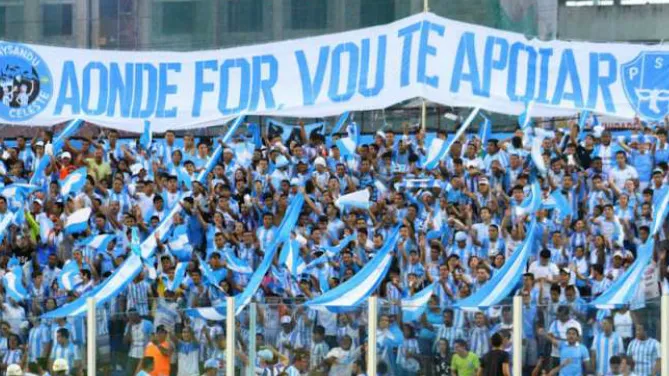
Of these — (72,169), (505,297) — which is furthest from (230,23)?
(505,297)

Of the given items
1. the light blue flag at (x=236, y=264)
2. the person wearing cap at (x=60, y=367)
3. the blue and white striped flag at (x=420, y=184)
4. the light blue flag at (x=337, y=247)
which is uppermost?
the blue and white striped flag at (x=420, y=184)

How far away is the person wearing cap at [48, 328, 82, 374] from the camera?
25.9 metres

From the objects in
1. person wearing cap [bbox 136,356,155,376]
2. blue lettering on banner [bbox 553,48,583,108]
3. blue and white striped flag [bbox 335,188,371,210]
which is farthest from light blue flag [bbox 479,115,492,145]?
person wearing cap [bbox 136,356,155,376]

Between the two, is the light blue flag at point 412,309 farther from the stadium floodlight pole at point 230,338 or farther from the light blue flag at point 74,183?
the light blue flag at point 74,183

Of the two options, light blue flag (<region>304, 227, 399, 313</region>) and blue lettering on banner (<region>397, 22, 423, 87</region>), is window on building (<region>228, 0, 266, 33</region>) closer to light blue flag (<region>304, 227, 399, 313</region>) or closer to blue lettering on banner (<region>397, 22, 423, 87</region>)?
blue lettering on banner (<region>397, 22, 423, 87</region>)

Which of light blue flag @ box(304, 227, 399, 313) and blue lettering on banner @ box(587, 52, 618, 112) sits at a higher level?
blue lettering on banner @ box(587, 52, 618, 112)

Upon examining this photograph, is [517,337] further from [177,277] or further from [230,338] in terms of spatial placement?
[177,277]

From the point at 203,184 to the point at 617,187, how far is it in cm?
554

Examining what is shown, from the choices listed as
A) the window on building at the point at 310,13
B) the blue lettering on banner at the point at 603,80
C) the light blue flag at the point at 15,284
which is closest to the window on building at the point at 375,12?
the window on building at the point at 310,13

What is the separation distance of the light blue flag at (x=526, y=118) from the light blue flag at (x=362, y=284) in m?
2.90

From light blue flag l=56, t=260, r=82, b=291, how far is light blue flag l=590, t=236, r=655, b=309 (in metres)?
6.77

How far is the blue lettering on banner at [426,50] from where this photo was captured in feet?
98.9

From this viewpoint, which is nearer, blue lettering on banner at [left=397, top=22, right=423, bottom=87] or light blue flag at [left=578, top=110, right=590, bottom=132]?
light blue flag at [left=578, top=110, right=590, bottom=132]

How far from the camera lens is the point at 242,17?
137ft
